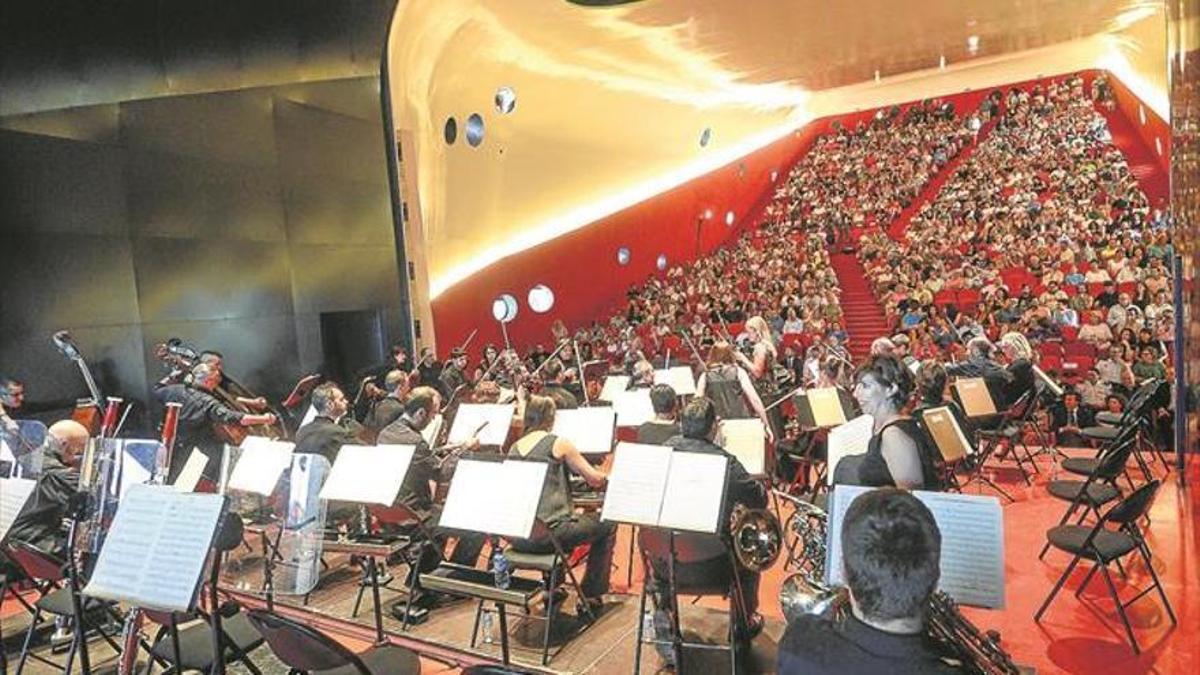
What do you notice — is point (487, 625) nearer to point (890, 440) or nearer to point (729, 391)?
point (890, 440)

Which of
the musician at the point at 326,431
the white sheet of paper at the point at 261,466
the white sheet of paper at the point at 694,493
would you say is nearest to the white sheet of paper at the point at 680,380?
the musician at the point at 326,431

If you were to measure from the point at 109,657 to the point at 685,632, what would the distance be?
3.57m

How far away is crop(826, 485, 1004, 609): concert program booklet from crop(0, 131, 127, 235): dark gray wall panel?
8182 millimetres

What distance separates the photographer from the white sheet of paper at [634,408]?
7.27 metres

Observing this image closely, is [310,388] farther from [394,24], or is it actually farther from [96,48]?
[394,24]

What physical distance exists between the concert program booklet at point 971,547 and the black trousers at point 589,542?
1939mm

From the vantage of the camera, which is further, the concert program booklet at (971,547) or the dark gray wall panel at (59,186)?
the dark gray wall panel at (59,186)

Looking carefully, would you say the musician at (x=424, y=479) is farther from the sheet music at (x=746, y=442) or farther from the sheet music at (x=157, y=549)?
the sheet music at (x=157, y=549)

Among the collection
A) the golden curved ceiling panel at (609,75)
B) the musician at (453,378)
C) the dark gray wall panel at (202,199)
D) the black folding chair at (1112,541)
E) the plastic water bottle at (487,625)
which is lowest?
the plastic water bottle at (487,625)

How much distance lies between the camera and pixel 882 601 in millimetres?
1779

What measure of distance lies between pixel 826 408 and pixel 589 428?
2.00 m

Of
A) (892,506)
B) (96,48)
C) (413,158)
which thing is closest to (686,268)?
(413,158)

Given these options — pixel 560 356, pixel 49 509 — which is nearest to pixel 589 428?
pixel 49 509

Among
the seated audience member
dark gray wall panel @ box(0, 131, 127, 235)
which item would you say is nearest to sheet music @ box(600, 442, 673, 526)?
A: dark gray wall panel @ box(0, 131, 127, 235)
